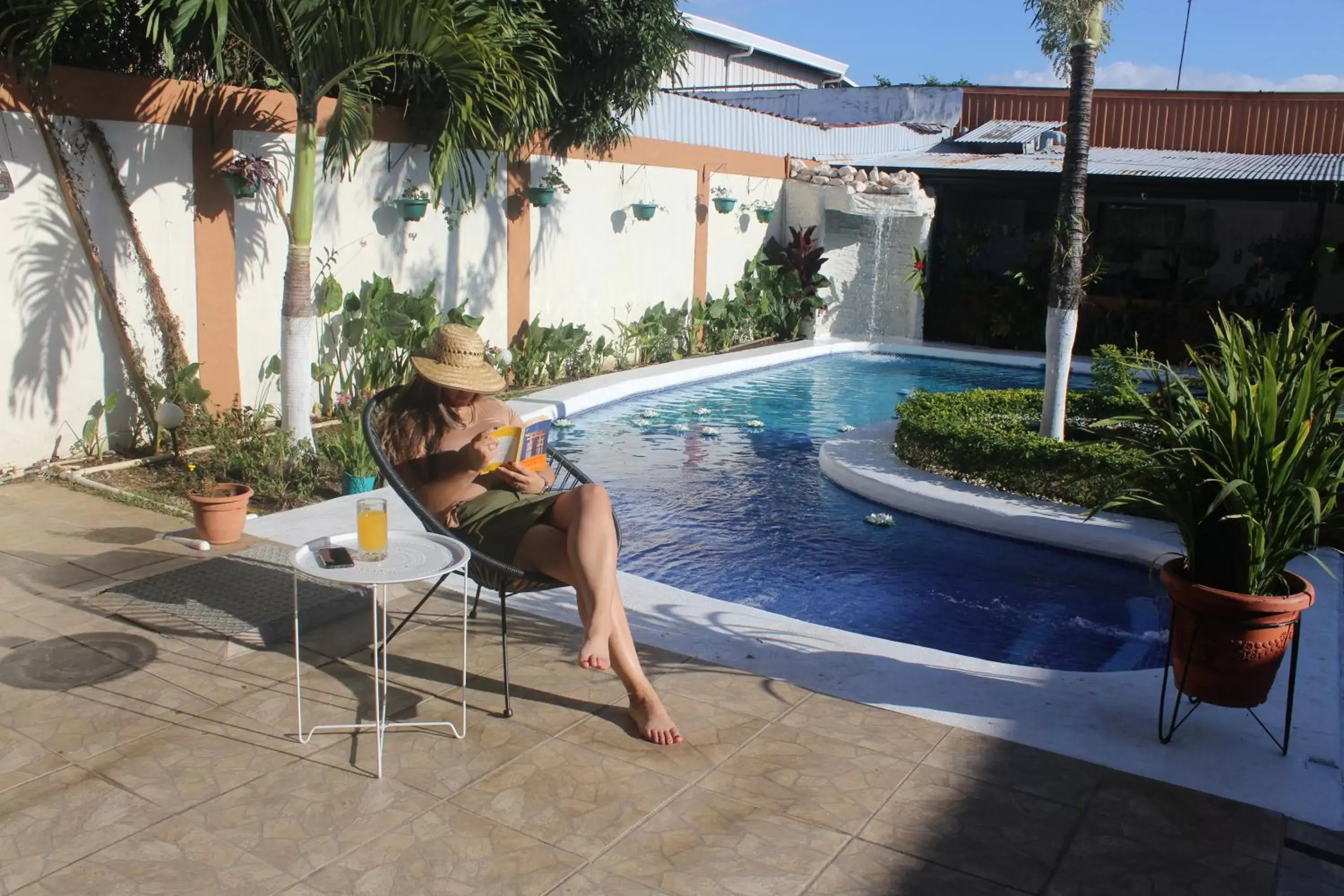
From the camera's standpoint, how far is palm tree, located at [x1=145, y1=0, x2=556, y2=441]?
7.16m

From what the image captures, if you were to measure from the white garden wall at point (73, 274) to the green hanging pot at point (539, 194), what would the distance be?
177 inches

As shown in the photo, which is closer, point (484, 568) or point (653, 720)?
point (653, 720)

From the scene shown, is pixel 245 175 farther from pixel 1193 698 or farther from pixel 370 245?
pixel 1193 698

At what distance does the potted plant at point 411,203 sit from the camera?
34.9ft

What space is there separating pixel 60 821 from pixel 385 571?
118 cm

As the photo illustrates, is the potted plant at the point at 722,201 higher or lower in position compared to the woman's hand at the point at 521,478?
higher

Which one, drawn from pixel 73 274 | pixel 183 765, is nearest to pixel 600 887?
pixel 183 765

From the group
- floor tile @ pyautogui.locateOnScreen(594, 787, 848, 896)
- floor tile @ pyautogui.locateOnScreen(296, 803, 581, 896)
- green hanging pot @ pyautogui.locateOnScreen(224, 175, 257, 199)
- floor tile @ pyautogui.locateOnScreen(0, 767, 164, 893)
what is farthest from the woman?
green hanging pot @ pyautogui.locateOnScreen(224, 175, 257, 199)

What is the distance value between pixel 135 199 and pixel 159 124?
58cm

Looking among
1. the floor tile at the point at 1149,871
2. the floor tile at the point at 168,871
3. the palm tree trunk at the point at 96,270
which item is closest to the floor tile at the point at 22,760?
the floor tile at the point at 168,871

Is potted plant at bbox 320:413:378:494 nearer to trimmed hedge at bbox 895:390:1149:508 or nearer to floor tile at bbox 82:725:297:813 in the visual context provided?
floor tile at bbox 82:725:297:813

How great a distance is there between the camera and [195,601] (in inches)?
206

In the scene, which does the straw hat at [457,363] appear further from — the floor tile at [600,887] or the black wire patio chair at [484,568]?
the floor tile at [600,887]

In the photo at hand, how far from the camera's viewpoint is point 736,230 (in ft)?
55.4
